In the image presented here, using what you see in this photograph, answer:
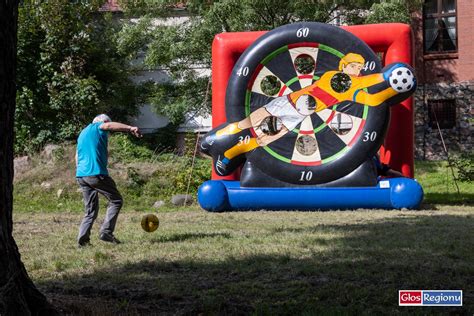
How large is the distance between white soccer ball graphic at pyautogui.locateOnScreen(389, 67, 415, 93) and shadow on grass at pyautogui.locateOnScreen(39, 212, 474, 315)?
5.17m

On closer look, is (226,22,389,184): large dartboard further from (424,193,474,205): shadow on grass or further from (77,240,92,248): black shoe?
(77,240,92,248): black shoe

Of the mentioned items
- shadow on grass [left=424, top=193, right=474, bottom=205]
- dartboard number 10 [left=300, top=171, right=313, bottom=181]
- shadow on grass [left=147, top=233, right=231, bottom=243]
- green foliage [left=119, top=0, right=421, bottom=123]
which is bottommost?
shadow on grass [left=424, top=193, right=474, bottom=205]

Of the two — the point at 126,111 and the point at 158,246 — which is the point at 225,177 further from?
the point at 126,111

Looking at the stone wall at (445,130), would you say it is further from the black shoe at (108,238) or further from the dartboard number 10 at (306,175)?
the black shoe at (108,238)

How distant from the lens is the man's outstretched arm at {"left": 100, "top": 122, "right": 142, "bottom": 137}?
324 inches

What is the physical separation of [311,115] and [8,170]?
375 inches

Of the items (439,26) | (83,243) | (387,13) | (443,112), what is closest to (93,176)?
(83,243)

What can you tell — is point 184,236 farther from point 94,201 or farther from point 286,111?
point 286,111

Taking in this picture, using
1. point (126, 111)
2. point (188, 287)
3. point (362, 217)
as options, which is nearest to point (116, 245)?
point (188, 287)

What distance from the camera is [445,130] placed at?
2653cm

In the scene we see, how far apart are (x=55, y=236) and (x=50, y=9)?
1434 cm

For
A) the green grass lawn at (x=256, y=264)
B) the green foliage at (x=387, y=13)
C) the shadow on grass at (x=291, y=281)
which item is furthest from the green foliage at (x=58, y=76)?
the shadow on grass at (x=291, y=281)

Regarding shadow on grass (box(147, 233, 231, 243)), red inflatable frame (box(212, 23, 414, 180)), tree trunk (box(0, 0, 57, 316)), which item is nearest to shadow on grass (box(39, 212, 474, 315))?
tree trunk (box(0, 0, 57, 316))

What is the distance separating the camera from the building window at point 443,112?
26719 millimetres
